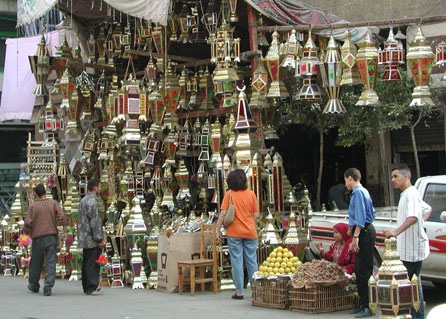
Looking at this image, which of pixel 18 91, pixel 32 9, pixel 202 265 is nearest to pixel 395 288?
pixel 202 265

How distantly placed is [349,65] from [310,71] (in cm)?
59

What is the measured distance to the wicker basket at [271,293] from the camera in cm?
798

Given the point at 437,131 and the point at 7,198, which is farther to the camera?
the point at 7,198

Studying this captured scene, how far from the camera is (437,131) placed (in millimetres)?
14328

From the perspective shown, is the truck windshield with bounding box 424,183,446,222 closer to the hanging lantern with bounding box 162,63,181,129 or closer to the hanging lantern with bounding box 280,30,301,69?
the hanging lantern with bounding box 280,30,301,69

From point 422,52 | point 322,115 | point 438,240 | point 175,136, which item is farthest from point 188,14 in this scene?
point 438,240

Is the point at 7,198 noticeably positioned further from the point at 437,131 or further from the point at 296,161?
the point at 437,131

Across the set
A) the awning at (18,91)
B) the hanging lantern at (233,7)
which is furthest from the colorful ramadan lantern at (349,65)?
the awning at (18,91)

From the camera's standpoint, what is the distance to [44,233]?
9.52 metres

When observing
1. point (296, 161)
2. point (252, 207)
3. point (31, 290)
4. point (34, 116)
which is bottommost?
point (31, 290)

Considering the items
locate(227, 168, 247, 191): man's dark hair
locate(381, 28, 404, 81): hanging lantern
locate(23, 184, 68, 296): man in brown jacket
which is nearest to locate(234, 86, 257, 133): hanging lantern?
locate(227, 168, 247, 191): man's dark hair

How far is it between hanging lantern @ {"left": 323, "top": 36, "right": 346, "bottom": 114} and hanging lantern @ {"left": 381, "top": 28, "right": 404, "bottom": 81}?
0.73m

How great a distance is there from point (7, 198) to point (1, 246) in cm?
961

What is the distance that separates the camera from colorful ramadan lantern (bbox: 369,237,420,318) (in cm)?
647
